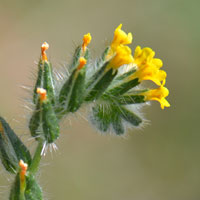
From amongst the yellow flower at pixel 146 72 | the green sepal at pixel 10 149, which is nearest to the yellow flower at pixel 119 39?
the yellow flower at pixel 146 72

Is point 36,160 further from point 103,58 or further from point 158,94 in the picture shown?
point 158,94

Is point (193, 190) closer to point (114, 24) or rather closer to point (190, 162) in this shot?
point (190, 162)

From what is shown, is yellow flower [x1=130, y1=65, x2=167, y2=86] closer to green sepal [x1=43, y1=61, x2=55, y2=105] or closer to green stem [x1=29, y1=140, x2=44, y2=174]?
green sepal [x1=43, y1=61, x2=55, y2=105]

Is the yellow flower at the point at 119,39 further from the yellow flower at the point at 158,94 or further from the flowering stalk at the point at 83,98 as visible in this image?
the yellow flower at the point at 158,94

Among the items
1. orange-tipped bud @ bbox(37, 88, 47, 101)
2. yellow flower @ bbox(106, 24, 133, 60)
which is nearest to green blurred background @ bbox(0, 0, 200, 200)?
yellow flower @ bbox(106, 24, 133, 60)

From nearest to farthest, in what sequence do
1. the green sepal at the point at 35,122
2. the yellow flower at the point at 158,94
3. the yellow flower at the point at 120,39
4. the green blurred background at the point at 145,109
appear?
the green sepal at the point at 35,122
the yellow flower at the point at 120,39
the yellow flower at the point at 158,94
the green blurred background at the point at 145,109

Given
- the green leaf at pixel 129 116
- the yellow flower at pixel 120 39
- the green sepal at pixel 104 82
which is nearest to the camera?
the green sepal at pixel 104 82

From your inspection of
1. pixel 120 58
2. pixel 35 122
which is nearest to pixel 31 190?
pixel 35 122

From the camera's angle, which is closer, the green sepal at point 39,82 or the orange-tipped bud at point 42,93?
the orange-tipped bud at point 42,93
